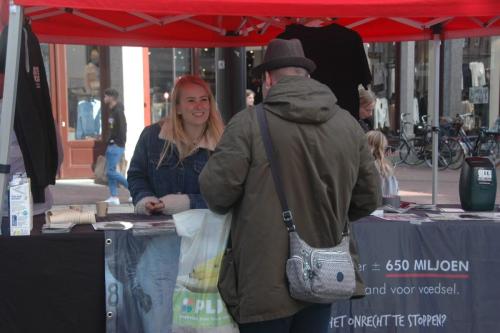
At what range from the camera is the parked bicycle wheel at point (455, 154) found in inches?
520

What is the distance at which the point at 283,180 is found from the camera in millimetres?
2299

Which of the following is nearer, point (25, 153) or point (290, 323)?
point (290, 323)

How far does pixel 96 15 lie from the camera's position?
16.7ft

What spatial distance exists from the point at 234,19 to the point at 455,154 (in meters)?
8.92

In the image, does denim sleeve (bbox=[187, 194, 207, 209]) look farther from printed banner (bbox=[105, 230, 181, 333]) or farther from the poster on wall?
the poster on wall

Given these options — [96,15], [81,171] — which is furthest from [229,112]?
[81,171]

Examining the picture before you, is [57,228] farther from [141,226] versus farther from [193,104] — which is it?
[193,104]

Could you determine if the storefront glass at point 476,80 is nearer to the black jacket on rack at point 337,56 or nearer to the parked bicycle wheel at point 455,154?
the parked bicycle wheel at point 455,154

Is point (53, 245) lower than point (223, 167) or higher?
lower

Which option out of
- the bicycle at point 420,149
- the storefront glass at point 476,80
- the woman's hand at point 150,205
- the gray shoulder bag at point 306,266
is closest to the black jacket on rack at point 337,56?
the woman's hand at point 150,205

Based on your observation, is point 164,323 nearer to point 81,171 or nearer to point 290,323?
point 290,323

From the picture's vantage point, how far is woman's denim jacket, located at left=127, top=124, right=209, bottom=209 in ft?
11.4

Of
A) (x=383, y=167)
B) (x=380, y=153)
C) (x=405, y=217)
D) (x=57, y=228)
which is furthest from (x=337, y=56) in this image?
(x=57, y=228)

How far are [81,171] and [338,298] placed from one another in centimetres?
1040
